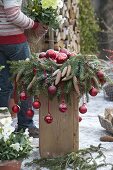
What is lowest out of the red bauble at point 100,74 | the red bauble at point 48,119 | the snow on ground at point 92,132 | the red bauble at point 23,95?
the snow on ground at point 92,132

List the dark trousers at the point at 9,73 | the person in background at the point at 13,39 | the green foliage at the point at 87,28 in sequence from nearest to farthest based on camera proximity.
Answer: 1. the person in background at the point at 13,39
2. the dark trousers at the point at 9,73
3. the green foliage at the point at 87,28

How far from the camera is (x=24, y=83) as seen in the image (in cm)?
434

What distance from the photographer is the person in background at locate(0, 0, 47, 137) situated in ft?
15.1

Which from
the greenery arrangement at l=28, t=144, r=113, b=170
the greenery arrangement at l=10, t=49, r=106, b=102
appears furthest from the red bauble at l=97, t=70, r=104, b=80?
the greenery arrangement at l=28, t=144, r=113, b=170

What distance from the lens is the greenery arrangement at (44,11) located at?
16.4 feet

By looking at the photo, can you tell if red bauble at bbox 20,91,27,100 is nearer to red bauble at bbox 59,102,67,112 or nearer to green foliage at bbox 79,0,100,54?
red bauble at bbox 59,102,67,112

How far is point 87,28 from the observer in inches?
377

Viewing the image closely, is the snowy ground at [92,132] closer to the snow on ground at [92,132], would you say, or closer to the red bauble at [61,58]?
the snow on ground at [92,132]

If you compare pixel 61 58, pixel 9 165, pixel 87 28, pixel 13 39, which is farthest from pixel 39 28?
pixel 87 28

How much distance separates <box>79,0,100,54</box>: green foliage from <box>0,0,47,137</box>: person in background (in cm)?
415

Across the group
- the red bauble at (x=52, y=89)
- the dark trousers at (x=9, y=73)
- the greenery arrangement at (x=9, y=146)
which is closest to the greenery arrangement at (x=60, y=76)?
the red bauble at (x=52, y=89)

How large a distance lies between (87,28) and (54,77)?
544 cm

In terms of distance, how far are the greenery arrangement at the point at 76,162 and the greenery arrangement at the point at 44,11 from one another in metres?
1.33

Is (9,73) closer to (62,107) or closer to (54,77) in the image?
(54,77)
